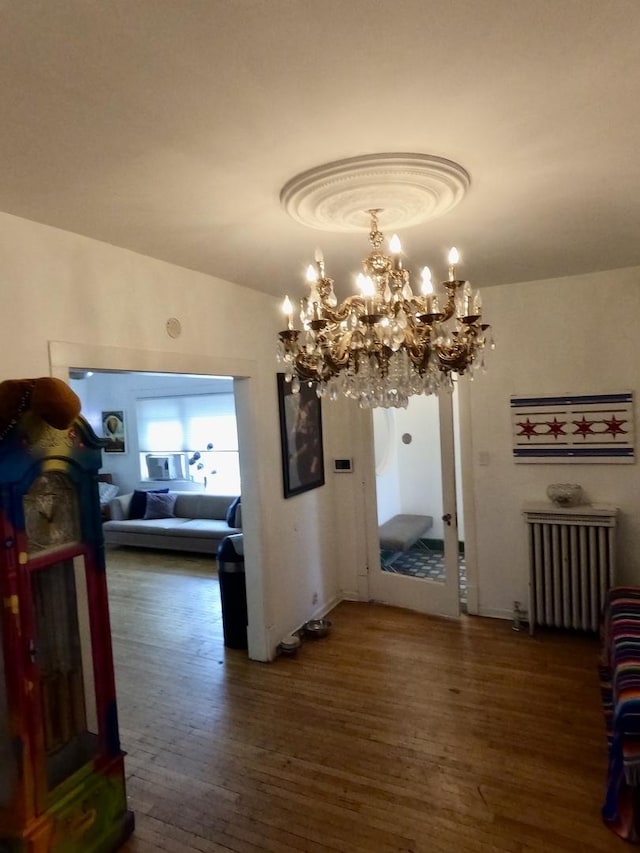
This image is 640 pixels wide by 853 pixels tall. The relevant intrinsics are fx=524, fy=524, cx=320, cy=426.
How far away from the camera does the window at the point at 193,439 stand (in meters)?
7.21

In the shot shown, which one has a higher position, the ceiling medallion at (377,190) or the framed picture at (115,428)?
the ceiling medallion at (377,190)

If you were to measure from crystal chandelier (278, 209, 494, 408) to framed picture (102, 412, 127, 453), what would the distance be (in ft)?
21.5

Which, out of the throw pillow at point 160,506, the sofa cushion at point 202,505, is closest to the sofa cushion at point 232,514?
the sofa cushion at point 202,505

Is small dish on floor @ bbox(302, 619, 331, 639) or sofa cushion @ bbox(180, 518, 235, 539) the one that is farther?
sofa cushion @ bbox(180, 518, 235, 539)

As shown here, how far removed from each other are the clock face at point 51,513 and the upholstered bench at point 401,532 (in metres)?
2.88

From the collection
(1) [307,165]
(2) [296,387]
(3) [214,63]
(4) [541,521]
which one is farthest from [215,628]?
(3) [214,63]

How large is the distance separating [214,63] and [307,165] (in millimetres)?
572

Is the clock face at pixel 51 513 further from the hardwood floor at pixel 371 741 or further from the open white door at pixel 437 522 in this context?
the open white door at pixel 437 522

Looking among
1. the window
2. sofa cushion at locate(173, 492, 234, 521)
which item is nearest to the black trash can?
sofa cushion at locate(173, 492, 234, 521)

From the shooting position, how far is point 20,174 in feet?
5.60

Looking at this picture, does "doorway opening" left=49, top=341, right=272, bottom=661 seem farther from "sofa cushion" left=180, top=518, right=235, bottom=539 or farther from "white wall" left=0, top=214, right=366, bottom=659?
"sofa cushion" left=180, top=518, right=235, bottom=539

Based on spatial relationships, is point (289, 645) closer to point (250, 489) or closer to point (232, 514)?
point (250, 489)

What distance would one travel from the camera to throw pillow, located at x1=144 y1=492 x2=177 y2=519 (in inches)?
275

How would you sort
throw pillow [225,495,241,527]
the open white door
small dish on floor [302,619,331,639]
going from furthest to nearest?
throw pillow [225,495,241,527]
the open white door
small dish on floor [302,619,331,639]
